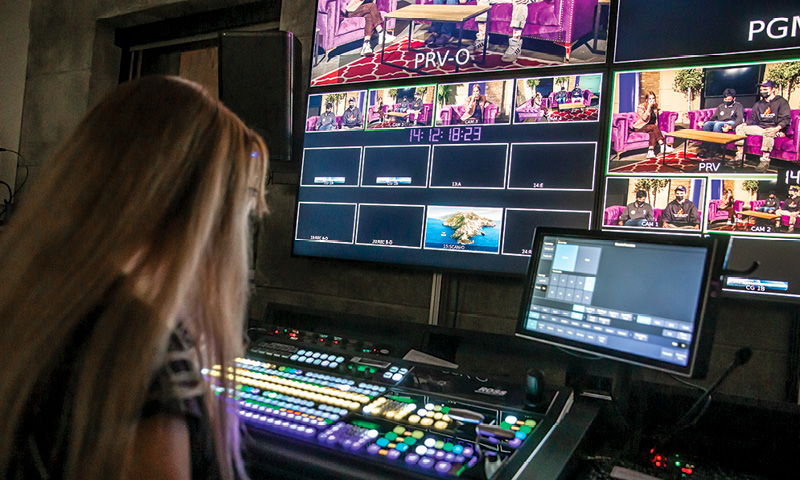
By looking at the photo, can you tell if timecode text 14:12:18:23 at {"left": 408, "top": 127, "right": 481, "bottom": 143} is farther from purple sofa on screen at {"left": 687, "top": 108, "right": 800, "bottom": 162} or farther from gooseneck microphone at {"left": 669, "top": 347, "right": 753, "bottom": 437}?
gooseneck microphone at {"left": 669, "top": 347, "right": 753, "bottom": 437}

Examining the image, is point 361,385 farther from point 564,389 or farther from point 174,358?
point 174,358

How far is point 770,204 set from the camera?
143 centimetres

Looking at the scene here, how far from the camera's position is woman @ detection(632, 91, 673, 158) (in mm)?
1566

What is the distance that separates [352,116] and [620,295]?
1294mm

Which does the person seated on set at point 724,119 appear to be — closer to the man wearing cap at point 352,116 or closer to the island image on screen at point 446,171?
the island image on screen at point 446,171

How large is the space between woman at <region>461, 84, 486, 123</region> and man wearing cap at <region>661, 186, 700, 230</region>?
2.19ft

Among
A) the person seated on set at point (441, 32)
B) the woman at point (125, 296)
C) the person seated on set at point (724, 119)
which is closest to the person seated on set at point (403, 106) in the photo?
the person seated on set at point (441, 32)

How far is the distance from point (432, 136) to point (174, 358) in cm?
145

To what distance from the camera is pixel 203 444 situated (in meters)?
0.62

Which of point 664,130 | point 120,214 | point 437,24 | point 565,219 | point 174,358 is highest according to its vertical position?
point 437,24

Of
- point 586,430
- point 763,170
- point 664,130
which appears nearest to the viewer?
point 586,430

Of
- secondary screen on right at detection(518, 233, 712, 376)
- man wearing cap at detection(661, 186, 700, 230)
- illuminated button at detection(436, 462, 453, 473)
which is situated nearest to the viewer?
illuminated button at detection(436, 462, 453, 473)

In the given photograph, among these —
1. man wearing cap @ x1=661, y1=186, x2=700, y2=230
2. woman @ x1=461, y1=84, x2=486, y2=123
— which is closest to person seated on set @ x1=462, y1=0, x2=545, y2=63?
woman @ x1=461, y1=84, x2=486, y2=123

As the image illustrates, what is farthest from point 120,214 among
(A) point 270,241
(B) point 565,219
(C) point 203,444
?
(A) point 270,241
